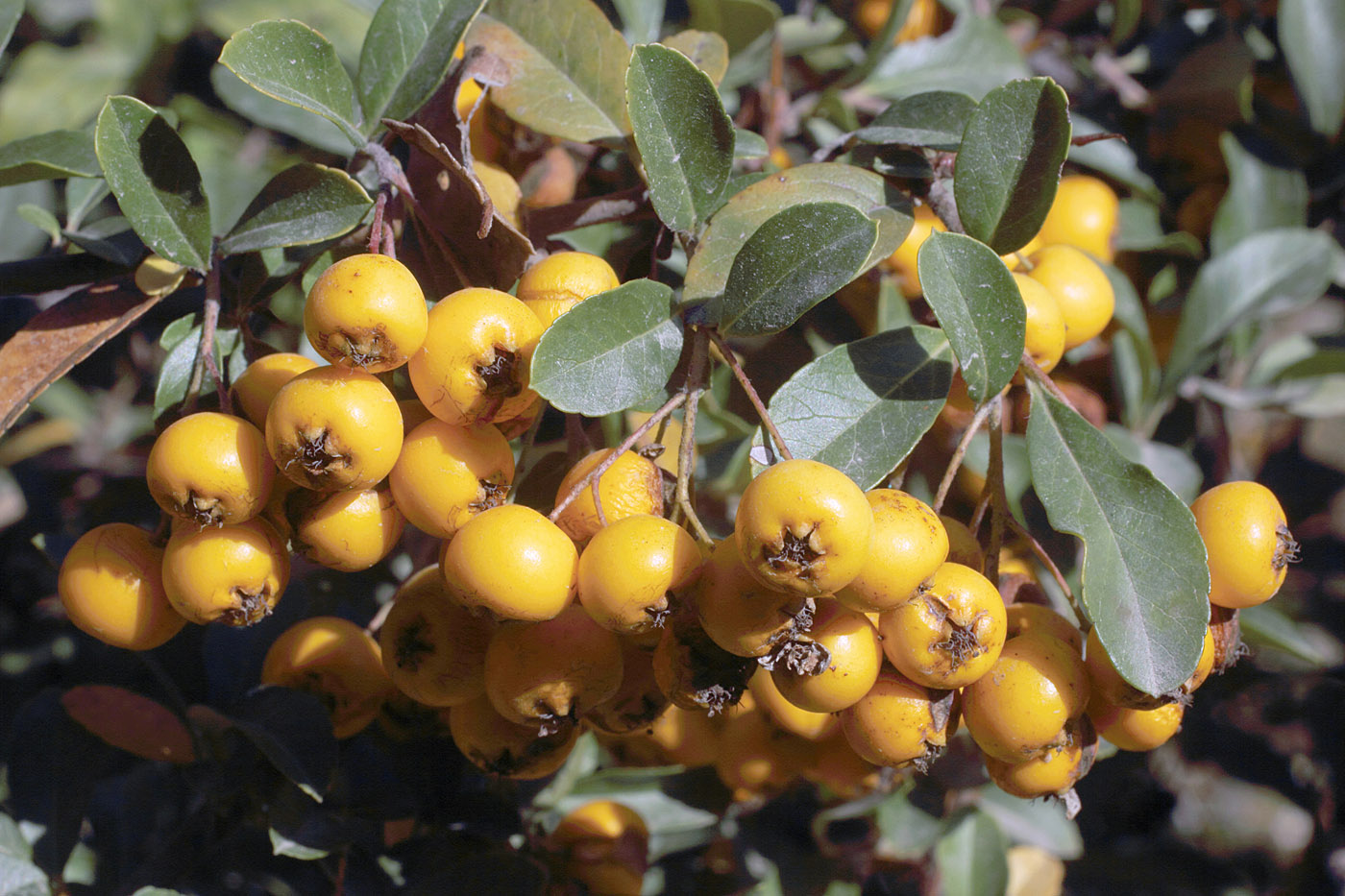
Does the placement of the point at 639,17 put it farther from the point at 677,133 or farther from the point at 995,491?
the point at 995,491

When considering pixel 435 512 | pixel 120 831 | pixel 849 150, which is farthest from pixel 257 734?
pixel 849 150

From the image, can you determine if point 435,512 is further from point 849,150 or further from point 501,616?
point 849,150

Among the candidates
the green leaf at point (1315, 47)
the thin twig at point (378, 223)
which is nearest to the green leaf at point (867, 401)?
the thin twig at point (378, 223)

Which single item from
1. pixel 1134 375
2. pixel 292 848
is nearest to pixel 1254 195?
pixel 1134 375

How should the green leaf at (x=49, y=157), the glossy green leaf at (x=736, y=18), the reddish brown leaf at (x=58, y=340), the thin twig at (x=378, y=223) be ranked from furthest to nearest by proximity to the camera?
the glossy green leaf at (x=736, y=18) → the green leaf at (x=49, y=157) → the reddish brown leaf at (x=58, y=340) → the thin twig at (x=378, y=223)

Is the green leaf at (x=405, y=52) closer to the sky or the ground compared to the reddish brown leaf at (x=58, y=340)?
closer to the sky

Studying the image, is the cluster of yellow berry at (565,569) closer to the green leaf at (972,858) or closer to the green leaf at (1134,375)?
the green leaf at (1134,375)

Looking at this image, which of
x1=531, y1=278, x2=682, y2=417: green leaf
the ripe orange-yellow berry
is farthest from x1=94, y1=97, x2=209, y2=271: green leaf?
x1=531, y1=278, x2=682, y2=417: green leaf
